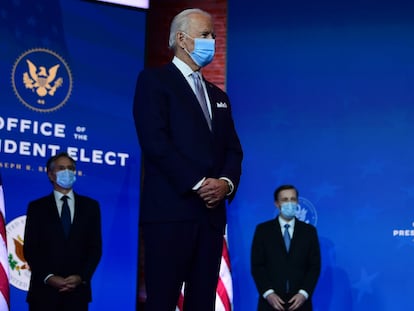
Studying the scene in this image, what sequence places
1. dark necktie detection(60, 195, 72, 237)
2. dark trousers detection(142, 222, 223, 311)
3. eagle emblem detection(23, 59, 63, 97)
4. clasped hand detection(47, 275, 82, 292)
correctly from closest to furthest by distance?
dark trousers detection(142, 222, 223, 311), clasped hand detection(47, 275, 82, 292), dark necktie detection(60, 195, 72, 237), eagle emblem detection(23, 59, 63, 97)

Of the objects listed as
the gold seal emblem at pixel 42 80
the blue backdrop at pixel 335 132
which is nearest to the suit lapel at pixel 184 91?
the gold seal emblem at pixel 42 80

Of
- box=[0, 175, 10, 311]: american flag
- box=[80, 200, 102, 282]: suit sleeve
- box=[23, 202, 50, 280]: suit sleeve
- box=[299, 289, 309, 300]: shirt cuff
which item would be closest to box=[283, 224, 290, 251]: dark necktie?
box=[299, 289, 309, 300]: shirt cuff

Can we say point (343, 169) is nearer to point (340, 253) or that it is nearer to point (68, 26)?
point (340, 253)

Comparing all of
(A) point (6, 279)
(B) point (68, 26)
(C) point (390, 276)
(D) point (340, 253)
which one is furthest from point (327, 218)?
(A) point (6, 279)

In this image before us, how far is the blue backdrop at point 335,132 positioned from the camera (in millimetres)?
5977

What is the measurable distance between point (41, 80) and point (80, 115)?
383mm

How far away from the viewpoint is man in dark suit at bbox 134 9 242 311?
2.42m

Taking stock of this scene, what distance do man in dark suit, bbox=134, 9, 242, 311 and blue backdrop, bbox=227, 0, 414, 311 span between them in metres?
3.54

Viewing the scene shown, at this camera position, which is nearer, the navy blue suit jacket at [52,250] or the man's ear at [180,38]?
the man's ear at [180,38]

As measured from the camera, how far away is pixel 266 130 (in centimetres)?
619

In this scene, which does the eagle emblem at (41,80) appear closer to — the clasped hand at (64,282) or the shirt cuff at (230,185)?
the clasped hand at (64,282)

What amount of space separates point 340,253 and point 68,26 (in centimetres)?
280

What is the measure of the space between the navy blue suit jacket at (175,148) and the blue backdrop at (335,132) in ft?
11.6

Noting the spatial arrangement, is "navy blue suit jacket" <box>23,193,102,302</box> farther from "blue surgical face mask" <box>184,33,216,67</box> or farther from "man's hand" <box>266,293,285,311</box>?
"blue surgical face mask" <box>184,33,216,67</box>
